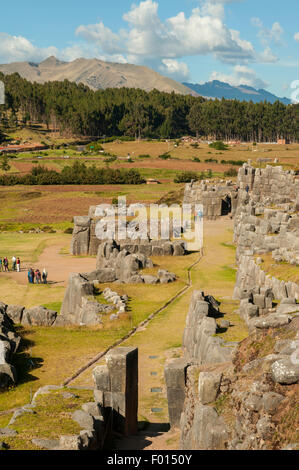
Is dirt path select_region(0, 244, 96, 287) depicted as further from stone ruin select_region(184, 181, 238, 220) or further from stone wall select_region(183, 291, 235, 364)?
stone ruin select_region(184, 181, 238, 220)

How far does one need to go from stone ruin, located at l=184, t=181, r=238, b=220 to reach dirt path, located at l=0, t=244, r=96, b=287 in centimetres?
2446

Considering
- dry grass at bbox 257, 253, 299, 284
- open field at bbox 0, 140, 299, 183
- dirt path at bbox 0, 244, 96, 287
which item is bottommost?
dirt path at bbox 0, 244, 96, 287

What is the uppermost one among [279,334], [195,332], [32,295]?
[279,334]

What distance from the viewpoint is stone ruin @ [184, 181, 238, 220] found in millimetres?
78794

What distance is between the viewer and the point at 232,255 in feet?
→ 181

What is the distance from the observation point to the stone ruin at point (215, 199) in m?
78.8

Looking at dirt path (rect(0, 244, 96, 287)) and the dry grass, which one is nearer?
the dry grass

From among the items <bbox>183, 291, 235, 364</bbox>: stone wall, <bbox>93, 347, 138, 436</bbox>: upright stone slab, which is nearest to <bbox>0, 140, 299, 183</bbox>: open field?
A: <bbox>183, 291, 235, 364</bbox>: stone wall

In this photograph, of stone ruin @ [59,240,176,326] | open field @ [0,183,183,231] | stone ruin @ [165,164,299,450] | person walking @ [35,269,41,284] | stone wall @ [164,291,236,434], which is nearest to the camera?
stone ruin @ [165,164,299,450]

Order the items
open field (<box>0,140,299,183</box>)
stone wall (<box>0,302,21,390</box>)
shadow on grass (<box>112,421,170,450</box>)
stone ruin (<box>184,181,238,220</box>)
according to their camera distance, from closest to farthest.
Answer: shadow on grass (<box>112,421,170,450</box>) → stone wall (<box>0,302,21,390</box>) → stone ruin (<box>184,181,238,220</box>) → open field (<box>0,140,299,183</box>)

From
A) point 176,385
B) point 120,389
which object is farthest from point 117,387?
point 176,385

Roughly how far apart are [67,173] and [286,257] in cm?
9040

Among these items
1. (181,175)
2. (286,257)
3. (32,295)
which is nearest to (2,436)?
(286,257)
